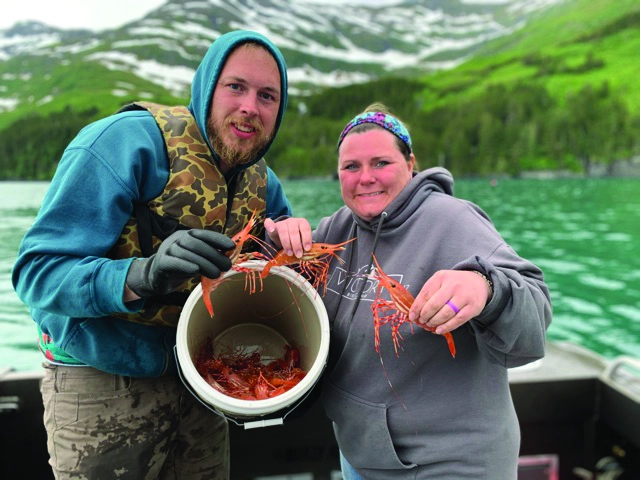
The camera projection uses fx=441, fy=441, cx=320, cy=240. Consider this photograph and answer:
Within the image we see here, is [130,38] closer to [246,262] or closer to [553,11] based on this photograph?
[553,11]

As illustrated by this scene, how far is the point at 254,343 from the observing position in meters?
2.56

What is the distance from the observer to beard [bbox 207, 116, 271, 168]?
1947 mm

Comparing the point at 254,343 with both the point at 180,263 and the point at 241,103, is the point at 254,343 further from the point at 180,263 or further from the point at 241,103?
the point at 241,103

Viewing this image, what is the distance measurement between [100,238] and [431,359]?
4.41 ft

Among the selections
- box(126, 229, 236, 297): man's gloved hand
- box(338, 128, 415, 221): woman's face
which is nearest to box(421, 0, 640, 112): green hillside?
box(338, 128, 415, 221): woman's face

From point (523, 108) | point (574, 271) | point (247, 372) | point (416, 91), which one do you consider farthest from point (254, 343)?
point (416, 91)

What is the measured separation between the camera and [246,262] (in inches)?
72.7

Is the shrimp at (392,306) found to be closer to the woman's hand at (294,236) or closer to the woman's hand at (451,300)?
the woman's hand at (451,300)

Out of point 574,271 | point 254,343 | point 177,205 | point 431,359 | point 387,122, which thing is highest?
point 387,122

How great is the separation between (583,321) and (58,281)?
1084 cm

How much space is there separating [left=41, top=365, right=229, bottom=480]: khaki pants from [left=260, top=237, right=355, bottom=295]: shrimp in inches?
30.4

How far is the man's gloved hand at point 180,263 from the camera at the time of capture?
1490mm

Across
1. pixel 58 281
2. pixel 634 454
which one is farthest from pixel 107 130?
pixel 634 454

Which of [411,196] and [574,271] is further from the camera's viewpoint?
[574,271]
